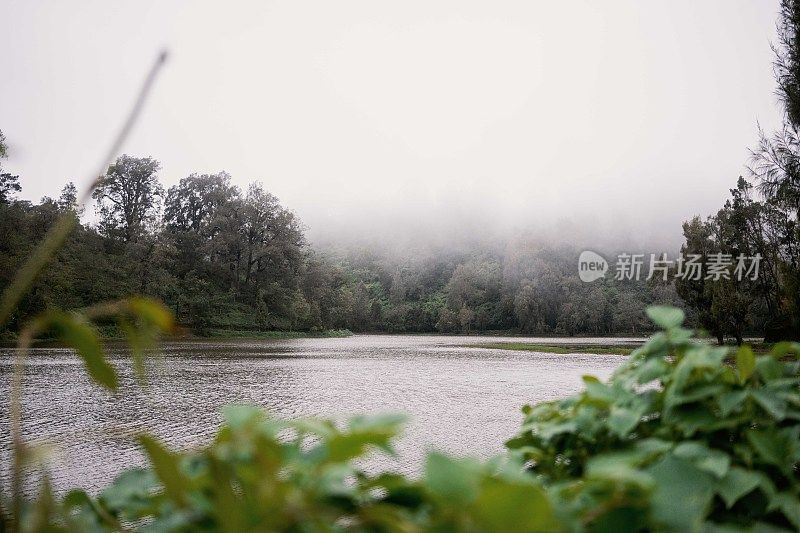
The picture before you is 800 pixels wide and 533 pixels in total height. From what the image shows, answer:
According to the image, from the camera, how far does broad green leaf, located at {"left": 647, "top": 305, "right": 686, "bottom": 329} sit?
0.89 m

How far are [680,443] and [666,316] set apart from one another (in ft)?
0.89

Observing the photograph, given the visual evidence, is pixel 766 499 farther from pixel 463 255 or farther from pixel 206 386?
pixel 463 255

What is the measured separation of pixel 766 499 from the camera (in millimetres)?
685

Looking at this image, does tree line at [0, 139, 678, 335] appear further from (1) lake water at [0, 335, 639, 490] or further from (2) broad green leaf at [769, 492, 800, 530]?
(2) broad green leaf at [769, 492, 800, 530]

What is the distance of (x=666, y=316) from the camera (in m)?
0.93

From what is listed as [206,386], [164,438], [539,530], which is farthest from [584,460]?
[206,386]

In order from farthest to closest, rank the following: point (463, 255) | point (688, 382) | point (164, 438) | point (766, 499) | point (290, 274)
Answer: point (463, 255) → point (290, 274) → point (164, 438) → point (688, 382) → point (766, 499)

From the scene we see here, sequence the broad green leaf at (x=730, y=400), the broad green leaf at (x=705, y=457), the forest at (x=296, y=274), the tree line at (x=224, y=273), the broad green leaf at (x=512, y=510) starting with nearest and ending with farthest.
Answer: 1. the broad green leaf at (x=512, y=510)
2. the broad green leaf at (x=705, y=457)
3. the broad green leaf at (x=730, y=400)
4. the forest at (x=296, y=274)
5. the tree line at (x=224, y=273)

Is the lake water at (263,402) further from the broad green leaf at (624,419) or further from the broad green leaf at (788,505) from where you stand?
the broad green leaf at (788,505)

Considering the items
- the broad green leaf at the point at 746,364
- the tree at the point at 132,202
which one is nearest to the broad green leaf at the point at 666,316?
the broad green leaf at the point at 746,364

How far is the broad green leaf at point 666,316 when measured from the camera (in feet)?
2.92

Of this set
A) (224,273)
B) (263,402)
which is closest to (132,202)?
(224,273)

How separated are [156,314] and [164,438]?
238 inches

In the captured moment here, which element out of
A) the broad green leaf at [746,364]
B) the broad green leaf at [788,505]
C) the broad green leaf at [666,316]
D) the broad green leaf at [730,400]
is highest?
the broad green leaf at [666,316]
